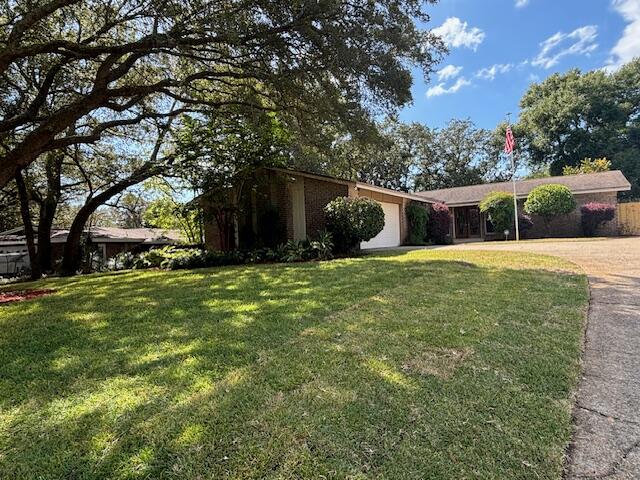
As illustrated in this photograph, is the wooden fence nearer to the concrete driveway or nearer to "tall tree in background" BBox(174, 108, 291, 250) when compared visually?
the concrete driveway

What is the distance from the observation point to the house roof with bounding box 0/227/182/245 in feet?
76.8

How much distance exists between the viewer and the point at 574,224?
20.3m

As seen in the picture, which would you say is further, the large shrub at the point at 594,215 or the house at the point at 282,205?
the large shrub at the point at 594,215

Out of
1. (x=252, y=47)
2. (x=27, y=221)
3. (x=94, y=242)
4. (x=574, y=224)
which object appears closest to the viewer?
(x=252, y=47)

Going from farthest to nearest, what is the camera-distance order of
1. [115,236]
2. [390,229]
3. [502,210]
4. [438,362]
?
1. [115,236]
2. [502,210]
3. [390,229]
4. [438,362]

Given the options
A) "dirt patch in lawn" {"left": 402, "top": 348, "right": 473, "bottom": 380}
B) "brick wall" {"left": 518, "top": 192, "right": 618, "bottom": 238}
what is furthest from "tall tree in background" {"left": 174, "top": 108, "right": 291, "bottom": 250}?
"brick wall" {"left": 518, "top": 192, "right": 618, "bottom": 238}

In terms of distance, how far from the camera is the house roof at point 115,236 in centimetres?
2342

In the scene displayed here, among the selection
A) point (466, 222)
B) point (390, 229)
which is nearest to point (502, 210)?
point (466, 222)

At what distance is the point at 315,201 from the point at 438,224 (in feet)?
29.5

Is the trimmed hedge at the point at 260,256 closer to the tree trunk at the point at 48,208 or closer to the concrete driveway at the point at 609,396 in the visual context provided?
the tree trunk at the point at 48,208

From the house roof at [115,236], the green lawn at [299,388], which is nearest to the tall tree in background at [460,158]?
the house roof at [115,236]

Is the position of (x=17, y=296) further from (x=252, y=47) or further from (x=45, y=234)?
(x=45, y=234)

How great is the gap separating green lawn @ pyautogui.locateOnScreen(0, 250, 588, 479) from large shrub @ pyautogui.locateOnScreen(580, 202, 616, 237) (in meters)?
17.0

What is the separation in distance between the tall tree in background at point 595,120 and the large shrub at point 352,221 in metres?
28.5
